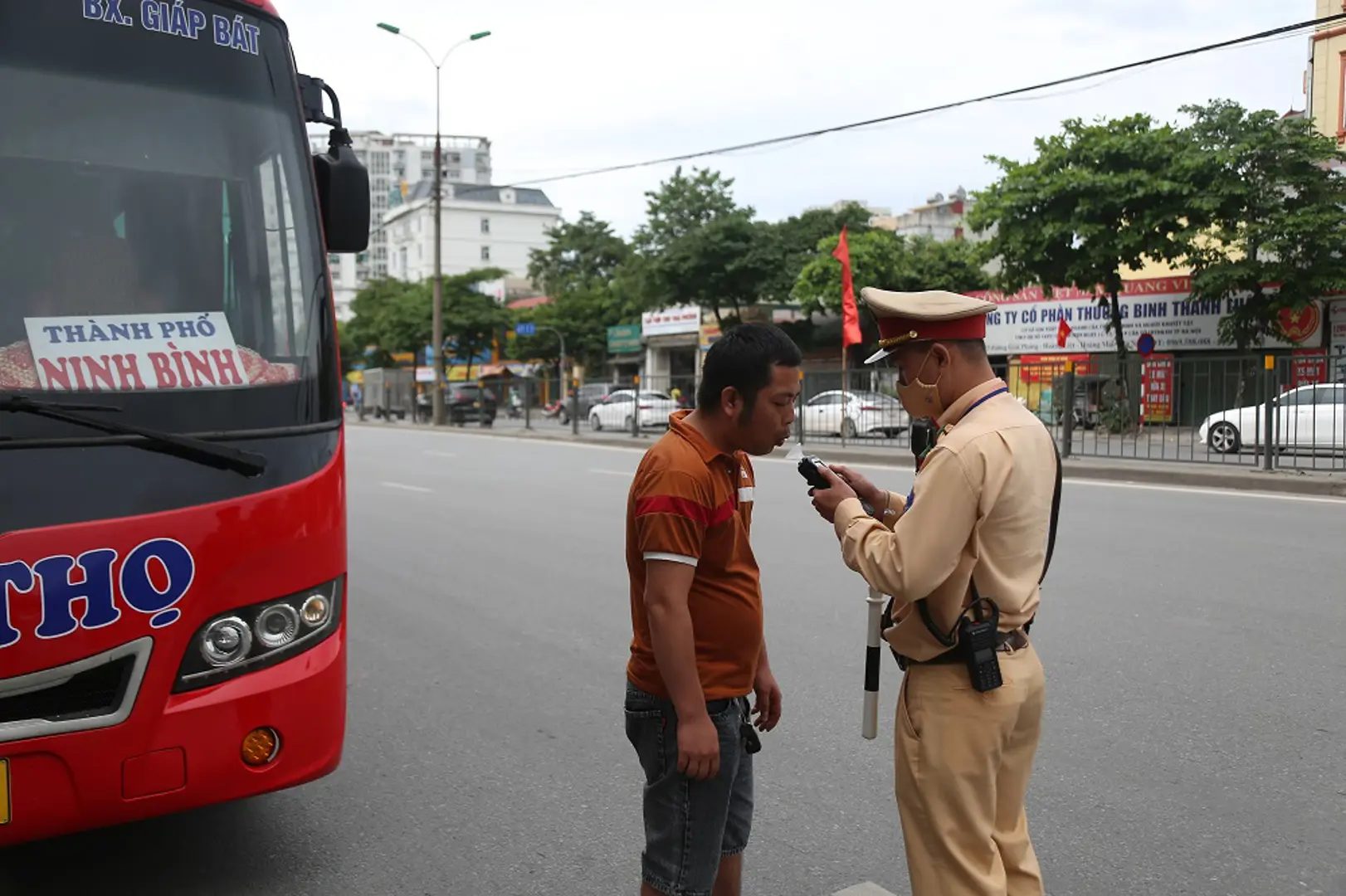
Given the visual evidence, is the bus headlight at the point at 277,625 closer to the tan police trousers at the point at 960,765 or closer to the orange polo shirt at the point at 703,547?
the orange polo shirt at the point at 703,547

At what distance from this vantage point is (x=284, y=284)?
11.0 ft

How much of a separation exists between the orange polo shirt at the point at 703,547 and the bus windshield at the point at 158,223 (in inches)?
51.6

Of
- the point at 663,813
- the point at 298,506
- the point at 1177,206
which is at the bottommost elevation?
the point at 663,813

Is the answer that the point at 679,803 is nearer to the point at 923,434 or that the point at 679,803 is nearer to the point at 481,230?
the point at 923,434

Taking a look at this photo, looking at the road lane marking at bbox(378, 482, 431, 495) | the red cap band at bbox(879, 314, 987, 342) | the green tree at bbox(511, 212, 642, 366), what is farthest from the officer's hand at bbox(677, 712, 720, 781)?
the green tree at bbox(511, 212, 642, 366)

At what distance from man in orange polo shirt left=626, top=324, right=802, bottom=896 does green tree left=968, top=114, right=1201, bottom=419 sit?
23.7 m

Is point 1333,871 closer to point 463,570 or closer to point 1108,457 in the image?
point 463,570

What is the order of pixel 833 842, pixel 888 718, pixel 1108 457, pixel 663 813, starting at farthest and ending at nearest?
1. pixel 1108 457
2. pixel 888 718
3. pixel 833 842
4. pixel 663 813

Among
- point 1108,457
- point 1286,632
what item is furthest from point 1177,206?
point 1286,632

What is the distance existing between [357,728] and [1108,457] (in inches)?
525

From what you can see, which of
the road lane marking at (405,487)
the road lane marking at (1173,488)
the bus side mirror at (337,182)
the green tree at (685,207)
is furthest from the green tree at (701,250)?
the bus side mirror at (337,182)

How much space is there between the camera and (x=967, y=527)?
7.45ft

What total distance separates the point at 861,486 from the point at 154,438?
1.73 metres

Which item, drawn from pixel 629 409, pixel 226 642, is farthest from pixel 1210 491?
pixel 629 409
